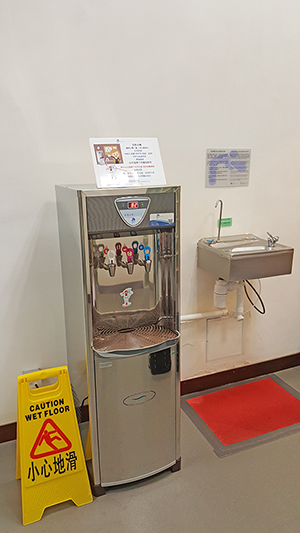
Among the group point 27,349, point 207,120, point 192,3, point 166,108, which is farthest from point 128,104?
point 27,349

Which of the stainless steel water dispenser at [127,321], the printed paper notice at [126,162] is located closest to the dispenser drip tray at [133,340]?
the stainless steel water dispenser at [127,321]

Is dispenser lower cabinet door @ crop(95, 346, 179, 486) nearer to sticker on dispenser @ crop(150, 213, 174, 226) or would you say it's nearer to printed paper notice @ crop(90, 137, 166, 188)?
sticker on dispenser @ crop(150, 213, 174, 226)

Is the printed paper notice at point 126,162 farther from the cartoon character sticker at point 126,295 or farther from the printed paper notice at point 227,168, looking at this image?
the printed paper notice at point 227,168

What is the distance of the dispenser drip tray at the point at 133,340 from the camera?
5.45ft

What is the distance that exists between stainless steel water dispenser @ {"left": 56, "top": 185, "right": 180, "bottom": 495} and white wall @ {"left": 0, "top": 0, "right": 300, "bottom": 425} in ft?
0.71

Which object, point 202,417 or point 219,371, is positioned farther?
point 219,371

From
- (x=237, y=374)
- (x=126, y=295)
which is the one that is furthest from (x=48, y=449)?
(x=237, y=374)

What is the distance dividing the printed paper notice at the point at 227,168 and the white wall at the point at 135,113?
43mm

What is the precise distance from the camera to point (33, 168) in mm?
1889

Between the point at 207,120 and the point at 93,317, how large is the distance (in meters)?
1.33

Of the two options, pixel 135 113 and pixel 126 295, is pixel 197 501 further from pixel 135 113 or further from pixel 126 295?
pixel 135 113

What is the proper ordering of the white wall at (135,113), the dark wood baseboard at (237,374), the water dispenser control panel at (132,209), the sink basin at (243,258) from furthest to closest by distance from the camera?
the dark wood baseboard at (237,374)
the sink basin at (243,258)
the white wall at (135,113)
the water dispenser control panel at (132,209)

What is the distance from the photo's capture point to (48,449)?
A: 173 centimetres

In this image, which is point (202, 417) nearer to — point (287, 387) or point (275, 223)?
point (287, 387)
